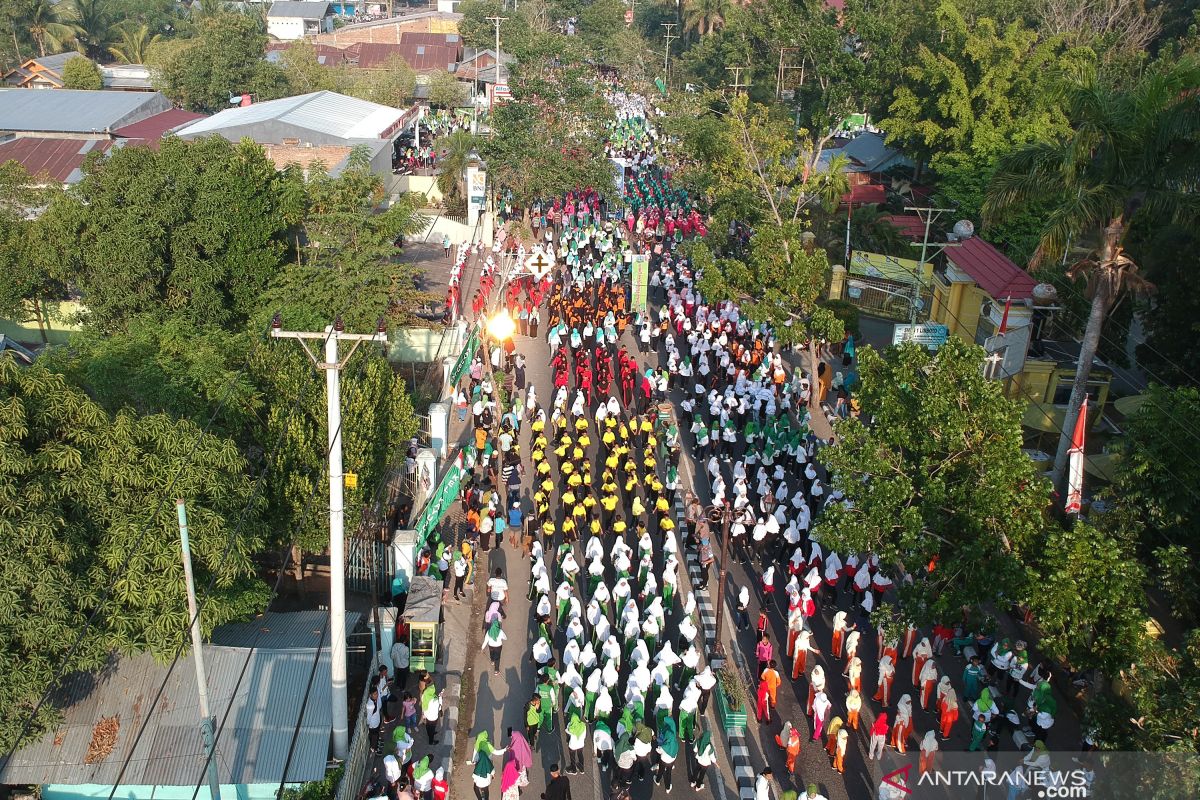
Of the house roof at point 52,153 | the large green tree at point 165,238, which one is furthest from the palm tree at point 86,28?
the large green tree at point 165,238

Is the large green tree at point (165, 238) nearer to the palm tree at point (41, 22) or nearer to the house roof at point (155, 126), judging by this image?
the house roof at point (155, 126)

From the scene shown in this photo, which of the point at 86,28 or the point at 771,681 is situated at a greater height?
the point at 771,681

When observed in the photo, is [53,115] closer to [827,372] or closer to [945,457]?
[827,372]

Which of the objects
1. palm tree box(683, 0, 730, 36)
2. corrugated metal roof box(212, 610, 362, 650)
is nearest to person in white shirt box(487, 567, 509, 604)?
corrugated metal roof box(212, 610, 362, 650)

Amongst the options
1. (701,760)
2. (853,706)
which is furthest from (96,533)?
(853,706)

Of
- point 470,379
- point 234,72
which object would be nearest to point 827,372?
point 470,379

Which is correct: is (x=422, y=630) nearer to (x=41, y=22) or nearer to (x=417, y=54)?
(x=417, y=54)

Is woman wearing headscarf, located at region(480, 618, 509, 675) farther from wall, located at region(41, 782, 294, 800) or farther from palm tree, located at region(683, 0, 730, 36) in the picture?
palm tree, located at region(683, 0, 730, 36)
